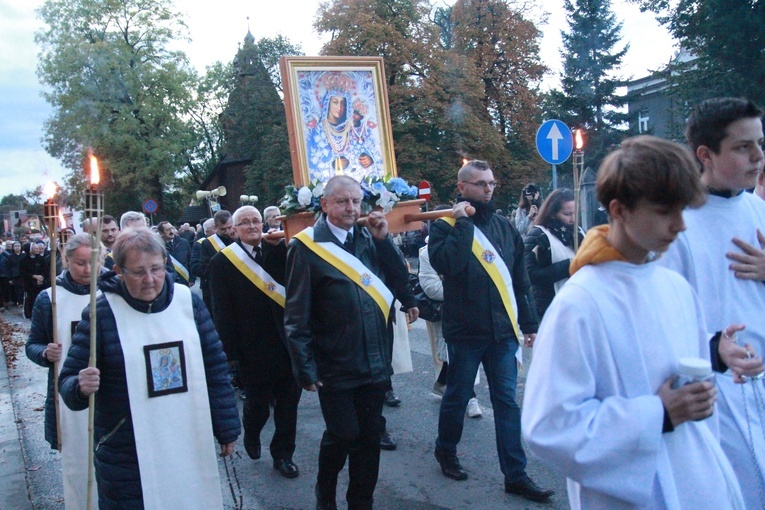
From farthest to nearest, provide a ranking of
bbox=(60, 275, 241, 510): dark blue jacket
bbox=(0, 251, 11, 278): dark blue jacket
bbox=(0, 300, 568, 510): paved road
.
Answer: bbox=(0, 251, 11, 278): dark blue jacket
bbox=(0, 300, 568, 510): paved road
bbox=(60, 275, 241, 510): dark blue jacket

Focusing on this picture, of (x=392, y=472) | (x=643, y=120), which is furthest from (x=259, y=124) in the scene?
(x=392, y=472)

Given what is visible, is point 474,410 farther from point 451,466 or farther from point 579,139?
point 579,139

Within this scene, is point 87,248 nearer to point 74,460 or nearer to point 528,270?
point 74,460

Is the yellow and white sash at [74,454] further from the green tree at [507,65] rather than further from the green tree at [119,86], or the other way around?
the green tree at [119,86]

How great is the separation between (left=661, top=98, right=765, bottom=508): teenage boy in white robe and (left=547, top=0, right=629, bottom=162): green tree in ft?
110

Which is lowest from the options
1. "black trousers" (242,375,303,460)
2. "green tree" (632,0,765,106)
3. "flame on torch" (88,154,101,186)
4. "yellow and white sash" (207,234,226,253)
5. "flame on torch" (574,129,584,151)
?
"black trousers" (242,375,303,460)

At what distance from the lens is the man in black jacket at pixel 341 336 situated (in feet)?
13.3

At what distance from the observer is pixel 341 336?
4090mm

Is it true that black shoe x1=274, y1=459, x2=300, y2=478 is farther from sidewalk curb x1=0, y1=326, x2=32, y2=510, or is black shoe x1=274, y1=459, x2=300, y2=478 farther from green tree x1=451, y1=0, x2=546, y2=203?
green tree x1=451, y1=0, x2=546, y2=203

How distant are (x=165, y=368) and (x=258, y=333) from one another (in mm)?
2248

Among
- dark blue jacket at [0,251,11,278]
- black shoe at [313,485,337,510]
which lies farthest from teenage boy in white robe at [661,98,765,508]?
dark blue jacket at [0,251,11,278]

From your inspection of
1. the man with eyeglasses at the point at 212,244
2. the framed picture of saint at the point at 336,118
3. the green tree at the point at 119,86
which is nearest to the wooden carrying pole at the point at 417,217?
the framed picture of saint at the point at 336,118

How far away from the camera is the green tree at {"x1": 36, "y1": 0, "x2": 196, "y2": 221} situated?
38375mm

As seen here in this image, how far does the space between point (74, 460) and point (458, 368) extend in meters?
2.44
